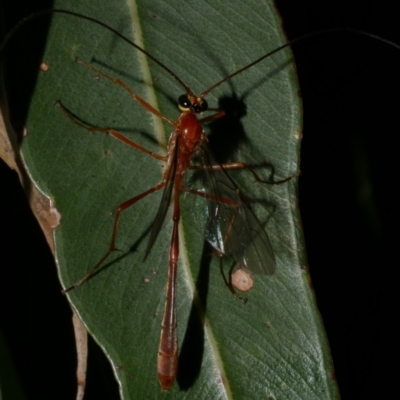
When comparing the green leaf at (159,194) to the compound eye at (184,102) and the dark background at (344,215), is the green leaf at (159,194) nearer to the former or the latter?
the compound eye at (184,102)

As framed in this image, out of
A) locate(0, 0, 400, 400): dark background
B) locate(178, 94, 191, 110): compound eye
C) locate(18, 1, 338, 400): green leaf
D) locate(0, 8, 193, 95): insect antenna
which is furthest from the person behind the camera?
locate(0, 0, 400, 400): dark background

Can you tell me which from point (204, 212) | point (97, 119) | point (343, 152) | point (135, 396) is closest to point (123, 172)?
point (97, 119)

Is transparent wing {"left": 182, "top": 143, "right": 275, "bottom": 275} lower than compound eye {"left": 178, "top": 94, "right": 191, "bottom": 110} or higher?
lower

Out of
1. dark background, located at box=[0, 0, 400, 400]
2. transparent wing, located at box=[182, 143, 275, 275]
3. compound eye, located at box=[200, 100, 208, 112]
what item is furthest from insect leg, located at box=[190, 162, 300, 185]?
dark background, located at box=[0, 0, 400, 400]

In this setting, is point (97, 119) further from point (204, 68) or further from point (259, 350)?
point (259, 350)

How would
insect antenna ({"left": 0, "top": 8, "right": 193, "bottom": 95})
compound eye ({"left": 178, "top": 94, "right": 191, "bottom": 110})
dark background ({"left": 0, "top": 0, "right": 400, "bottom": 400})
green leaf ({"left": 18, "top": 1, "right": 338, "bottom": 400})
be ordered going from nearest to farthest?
1. insect antenna ({"left": 0, "top": 8, "right": 193, "bottom": 95})
2. green leaf ({"left": 18, "top": 1, "right": 338, "bottom": 400})
3. compound eye ({"left": 178, "top": 94, "right": 191, "bottom": 110})
4. dark background ({"left": 0, "top": 0, "right": 400, "bottom": 400})

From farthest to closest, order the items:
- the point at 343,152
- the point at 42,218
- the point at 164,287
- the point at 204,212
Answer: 1. the point at 343,152
2. the point at 204,212
3. the point at 164,287
4. the point at 42,218

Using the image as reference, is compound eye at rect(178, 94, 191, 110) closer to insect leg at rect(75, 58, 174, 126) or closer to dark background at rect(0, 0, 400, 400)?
insect leg at rect(75, 58, 174, 126)

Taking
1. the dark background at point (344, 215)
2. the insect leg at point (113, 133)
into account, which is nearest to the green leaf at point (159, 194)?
the insect leg at point (113, 133)
